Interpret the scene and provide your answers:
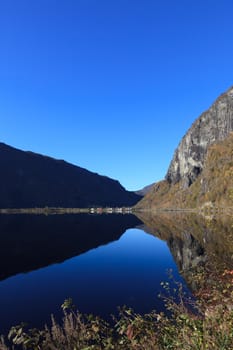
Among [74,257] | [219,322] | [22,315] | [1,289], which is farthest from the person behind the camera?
[74,257]

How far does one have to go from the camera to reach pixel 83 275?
3494 centimetres

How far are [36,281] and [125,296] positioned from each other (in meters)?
10.8

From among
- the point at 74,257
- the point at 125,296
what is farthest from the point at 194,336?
the point at 74,257

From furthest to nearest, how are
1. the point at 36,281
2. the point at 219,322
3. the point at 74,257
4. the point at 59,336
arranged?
1. the point at 74,257
2. the point at 36,281
3. the point at 59,336
4. the point at 219,322

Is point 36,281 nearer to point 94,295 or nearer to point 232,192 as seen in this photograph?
point 94,295

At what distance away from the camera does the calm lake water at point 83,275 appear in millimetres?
22984

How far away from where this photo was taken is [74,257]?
155 ft

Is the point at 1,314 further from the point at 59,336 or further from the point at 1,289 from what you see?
the point at 59,336

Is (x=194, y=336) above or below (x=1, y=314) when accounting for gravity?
above

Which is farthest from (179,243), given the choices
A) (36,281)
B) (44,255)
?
(36,281)

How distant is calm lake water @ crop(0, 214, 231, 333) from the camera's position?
23.0 meters

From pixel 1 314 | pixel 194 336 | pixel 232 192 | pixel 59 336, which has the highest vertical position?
pixel 232 192

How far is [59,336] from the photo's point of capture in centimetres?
916

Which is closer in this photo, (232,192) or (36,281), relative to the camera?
(232,192)
